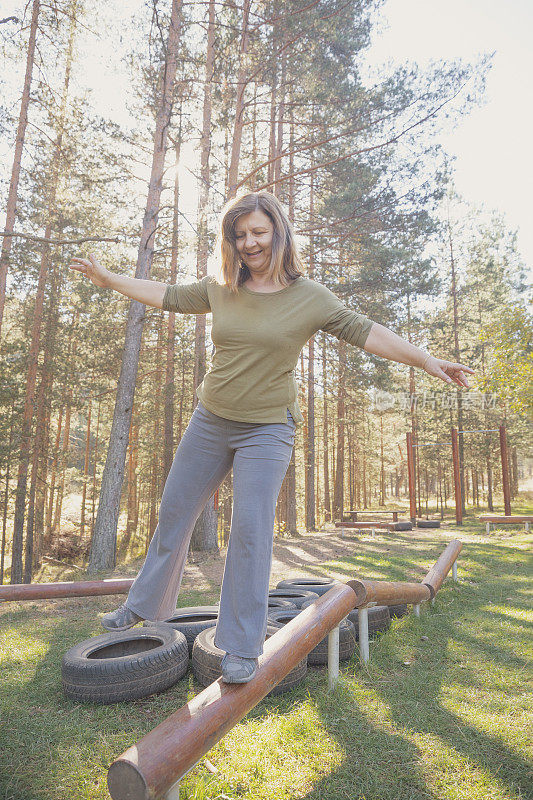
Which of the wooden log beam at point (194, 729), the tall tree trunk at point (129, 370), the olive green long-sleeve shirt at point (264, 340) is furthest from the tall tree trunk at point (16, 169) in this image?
the wooden log beam at point (194, 729)

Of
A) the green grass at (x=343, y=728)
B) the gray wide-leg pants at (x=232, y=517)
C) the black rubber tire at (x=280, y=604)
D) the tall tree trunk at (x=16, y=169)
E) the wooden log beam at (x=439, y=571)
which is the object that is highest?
the tall tree trunk at (x=16, y=169)

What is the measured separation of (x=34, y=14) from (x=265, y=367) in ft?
36.7

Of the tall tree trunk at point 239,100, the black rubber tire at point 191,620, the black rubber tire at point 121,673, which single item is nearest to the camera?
the black rubber tire at point 121,673

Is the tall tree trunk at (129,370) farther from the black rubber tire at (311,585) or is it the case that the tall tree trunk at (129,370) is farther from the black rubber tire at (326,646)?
the black rubber tire at (326,646)

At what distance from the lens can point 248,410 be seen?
2301 mm

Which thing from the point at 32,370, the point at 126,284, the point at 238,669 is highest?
the point at 32,370

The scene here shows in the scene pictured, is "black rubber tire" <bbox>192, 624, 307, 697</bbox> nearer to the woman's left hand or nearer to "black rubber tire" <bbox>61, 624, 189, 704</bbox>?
Result: "black rubber tire" <bbox>61, 624, 189, 704</bbox>

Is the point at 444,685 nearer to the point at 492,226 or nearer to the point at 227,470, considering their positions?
the point at 227,470

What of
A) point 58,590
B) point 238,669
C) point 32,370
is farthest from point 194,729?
point 32,370

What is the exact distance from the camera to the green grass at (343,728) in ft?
7.72

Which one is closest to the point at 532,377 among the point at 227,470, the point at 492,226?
the point at 227,470

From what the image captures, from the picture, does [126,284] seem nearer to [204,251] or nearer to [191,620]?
[191,620]

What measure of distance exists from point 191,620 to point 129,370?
682cm

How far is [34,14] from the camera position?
9.70 m
